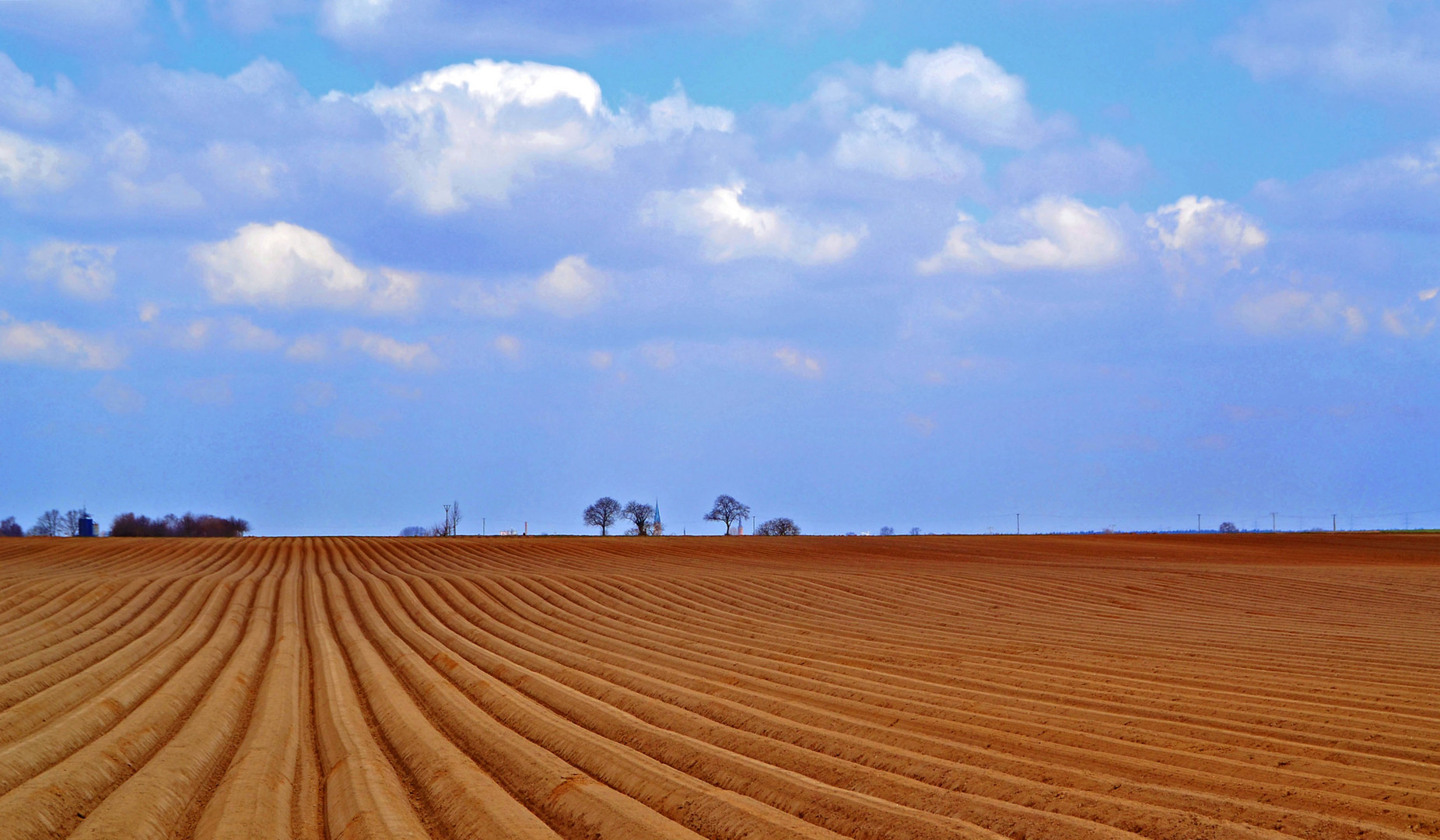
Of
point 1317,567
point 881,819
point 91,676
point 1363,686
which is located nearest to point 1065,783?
point 881,819

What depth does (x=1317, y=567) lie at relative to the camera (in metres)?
30.6

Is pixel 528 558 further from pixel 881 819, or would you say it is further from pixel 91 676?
pixel 881 819

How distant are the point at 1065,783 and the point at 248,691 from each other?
23.1ft

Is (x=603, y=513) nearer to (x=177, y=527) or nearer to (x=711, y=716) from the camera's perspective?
(x=177, y=527)

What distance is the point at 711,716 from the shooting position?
7.70m

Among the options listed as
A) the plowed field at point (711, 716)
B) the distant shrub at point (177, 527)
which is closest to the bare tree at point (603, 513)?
the distant shrub at point (177, 527)

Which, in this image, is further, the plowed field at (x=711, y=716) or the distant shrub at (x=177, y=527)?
the distant shrub at (x=177, y=527)

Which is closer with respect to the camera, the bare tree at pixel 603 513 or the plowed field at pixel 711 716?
the plowed field at pixel 711 716

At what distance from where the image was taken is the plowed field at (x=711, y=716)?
5246mm

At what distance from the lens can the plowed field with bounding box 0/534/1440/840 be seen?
17.2 ft

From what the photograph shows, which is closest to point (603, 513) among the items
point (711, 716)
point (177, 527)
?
point (177, 527)

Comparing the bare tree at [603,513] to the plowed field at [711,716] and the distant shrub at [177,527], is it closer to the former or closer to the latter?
the distant shrub at [177,527]

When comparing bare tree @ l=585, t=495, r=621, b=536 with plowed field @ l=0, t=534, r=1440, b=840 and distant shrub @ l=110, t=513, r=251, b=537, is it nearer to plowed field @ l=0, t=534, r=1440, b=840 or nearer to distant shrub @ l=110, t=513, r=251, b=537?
distant shrub @ l=110, t=513, r=251, b=537

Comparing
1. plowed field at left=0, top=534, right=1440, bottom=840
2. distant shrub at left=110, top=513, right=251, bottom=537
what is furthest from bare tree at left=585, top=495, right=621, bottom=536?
plowed field at left=0, top=534, right=1440, bottom=840
